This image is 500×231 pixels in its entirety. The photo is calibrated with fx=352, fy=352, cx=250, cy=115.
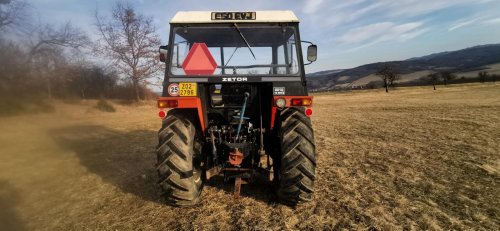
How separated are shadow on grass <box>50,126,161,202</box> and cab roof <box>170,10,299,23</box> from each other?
2.73 m

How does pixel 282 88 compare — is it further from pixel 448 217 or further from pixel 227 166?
pixel 448 217

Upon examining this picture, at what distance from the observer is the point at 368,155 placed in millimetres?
8094

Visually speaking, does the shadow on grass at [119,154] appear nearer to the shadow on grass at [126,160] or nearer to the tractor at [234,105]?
the shadow on grass at [126,160]

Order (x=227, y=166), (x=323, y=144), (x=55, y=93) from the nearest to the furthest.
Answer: (x=227, y=166), (x=323, y=144), (x=55, y=93)

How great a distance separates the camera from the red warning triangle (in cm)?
503

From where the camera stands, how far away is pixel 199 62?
5.09 m

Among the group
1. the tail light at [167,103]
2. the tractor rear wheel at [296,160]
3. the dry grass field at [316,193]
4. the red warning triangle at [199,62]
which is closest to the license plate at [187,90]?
the tail light at [167,103]

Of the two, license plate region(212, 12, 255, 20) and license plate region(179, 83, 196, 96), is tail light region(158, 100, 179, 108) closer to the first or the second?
license plate region(179, 83, 196, 96)

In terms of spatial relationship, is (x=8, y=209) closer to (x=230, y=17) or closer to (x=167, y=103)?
(x=167, y=103)

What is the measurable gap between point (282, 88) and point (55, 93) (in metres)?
15.0

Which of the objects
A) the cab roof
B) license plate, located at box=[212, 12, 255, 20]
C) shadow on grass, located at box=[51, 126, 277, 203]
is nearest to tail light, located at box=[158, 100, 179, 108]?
the cab roof

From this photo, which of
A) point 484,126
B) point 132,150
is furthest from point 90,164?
point 484,126

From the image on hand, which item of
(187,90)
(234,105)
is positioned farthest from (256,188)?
(187,90)

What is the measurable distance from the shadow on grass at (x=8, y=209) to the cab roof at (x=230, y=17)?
11.2 feet
